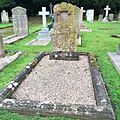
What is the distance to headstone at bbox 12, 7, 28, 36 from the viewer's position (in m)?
12.1

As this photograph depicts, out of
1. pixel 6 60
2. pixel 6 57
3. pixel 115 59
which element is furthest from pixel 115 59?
pixel 6 57

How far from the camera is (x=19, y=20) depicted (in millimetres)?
12336

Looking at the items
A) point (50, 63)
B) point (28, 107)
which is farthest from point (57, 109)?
point (50, 63)

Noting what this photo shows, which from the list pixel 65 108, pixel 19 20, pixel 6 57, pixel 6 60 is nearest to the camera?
pixel 65 108

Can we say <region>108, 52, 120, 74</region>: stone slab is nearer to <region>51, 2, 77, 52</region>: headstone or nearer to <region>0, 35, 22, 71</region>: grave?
<region>51, 2, 77, 52</region>: headstone

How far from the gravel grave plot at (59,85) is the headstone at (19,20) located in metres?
6.96

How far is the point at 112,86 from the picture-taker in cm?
479

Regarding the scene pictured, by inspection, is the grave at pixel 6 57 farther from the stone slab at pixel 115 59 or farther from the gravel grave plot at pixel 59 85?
the stone slab at pixel 115 59

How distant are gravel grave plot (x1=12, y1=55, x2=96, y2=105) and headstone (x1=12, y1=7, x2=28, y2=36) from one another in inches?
274

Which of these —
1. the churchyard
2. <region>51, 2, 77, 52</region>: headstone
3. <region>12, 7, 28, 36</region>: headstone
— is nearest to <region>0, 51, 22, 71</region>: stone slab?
the churchyard

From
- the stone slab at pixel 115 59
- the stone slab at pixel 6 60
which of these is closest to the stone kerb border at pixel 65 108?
the stone slab at pixel 115 59

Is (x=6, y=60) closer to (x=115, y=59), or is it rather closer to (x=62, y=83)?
(x=62, y=83)

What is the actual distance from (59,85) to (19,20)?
29.1ft

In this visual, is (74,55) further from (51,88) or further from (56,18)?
(51,88)
